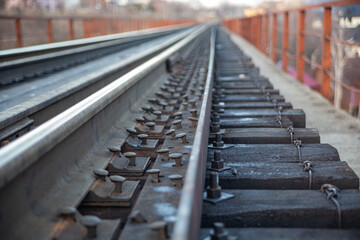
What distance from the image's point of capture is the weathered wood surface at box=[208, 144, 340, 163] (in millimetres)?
2848

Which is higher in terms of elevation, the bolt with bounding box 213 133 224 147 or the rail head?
the rail head

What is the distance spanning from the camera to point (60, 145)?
2250mm

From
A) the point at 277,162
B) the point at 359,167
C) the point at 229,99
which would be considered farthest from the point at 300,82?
the point at 277,162

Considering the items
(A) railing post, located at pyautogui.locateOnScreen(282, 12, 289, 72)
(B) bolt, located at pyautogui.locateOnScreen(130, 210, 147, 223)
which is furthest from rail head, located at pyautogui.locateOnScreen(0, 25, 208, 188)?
(A) railing post, located at pyautogui.locateOnScreen(282, 12, 289, 72)

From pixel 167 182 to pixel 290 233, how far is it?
2.13ft

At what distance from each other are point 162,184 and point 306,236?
2.38 ft

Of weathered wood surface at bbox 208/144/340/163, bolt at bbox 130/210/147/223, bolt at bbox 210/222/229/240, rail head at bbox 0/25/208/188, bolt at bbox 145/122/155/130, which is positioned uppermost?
rail head at bbox 0/25/208/188

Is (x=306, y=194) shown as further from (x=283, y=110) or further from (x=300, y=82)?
(x=300, y=82)

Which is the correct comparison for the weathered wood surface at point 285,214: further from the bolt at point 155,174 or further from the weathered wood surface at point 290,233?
the bolt at point 155,174

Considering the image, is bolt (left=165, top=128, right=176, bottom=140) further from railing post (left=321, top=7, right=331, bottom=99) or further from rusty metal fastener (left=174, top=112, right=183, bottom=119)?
railing post (left=321, top=7, right=331, bottom=99)

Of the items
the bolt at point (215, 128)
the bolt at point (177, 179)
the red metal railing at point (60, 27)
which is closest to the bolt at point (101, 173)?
the bolt at point (177, 179)

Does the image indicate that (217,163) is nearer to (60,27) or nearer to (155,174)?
(155,174)

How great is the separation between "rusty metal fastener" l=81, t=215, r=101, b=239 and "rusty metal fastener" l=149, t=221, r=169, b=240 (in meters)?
0.21

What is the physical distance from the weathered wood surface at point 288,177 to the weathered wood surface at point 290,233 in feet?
1.72
